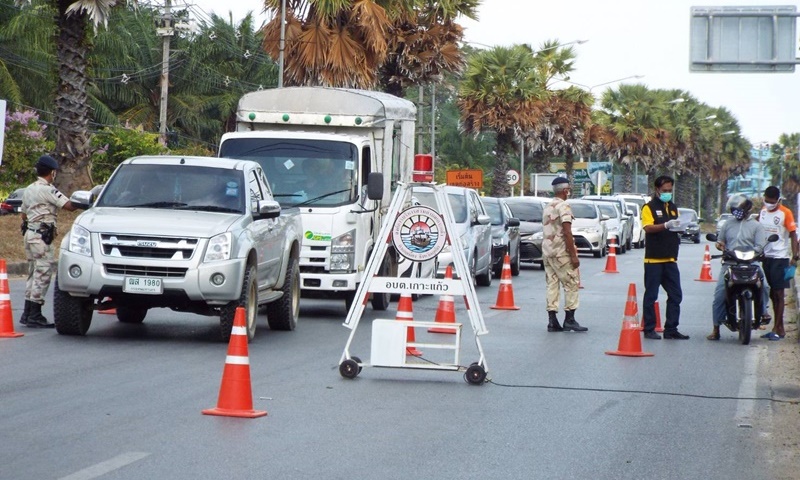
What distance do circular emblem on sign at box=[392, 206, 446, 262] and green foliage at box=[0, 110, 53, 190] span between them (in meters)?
27.6

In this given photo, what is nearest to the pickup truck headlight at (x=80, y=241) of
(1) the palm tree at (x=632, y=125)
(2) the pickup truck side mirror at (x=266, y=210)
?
(2) the pickup truck side mirror at (x=266, y=210)

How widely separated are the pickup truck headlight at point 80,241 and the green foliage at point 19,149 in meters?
24.4

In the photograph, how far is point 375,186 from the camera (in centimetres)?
1688

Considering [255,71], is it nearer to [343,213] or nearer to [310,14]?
[310,14]

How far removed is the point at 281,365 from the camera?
A: 12.4m

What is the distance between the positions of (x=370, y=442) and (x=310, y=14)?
25.9 meters

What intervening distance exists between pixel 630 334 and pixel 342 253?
458cm

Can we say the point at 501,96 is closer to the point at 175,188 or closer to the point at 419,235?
the point at 175,188

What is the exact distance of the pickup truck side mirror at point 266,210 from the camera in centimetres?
1438

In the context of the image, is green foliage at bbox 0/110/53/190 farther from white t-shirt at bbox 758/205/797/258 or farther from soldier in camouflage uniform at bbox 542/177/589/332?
white t-shirt at bbox 758/205/797/258

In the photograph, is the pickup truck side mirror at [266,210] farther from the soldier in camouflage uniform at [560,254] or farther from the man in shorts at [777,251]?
the man in shorts at [777,251]

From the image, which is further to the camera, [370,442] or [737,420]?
[737,420]

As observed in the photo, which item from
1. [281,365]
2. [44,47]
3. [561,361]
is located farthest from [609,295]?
[44,47]

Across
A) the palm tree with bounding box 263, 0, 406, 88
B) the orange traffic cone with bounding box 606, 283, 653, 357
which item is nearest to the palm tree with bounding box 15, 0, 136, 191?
the palm tree with bounding box 263, 0, 406, 88
